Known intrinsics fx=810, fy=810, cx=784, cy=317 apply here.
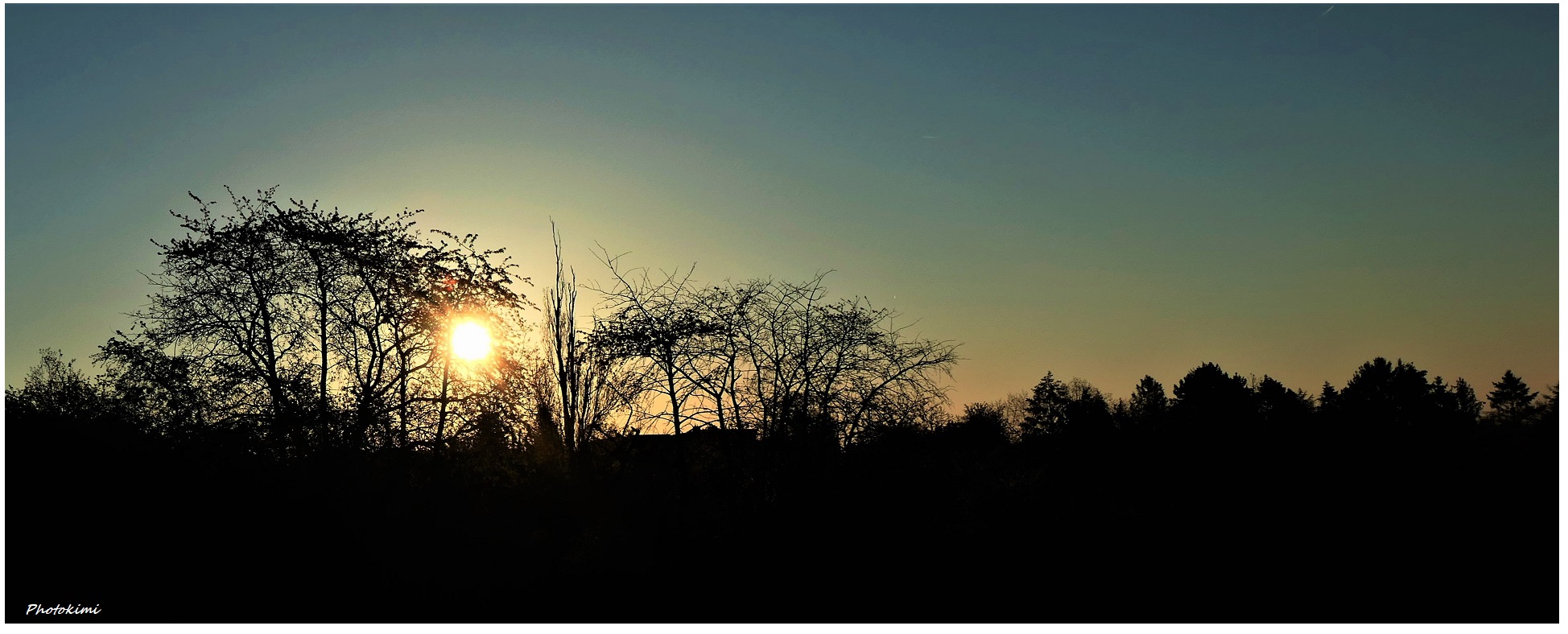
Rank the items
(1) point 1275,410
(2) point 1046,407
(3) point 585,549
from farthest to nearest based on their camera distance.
A: (2) point 1046,407
(1) point 1275,410
(3) point 585,549

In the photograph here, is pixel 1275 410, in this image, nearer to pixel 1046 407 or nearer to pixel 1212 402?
pixel 1212 402

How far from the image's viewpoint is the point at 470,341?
60.2 ft

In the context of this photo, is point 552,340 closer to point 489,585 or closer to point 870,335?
point 489,585

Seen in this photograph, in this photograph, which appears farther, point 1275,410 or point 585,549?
A: point 1275,410

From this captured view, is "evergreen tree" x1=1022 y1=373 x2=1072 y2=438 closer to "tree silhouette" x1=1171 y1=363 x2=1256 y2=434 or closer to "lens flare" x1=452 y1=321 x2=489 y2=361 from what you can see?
"tree silhouette" x1=1171 y1=363 x2=1256 y2=434

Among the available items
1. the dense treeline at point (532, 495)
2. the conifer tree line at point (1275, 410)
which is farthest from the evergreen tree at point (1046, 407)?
the dense treeline at point (532, 495)

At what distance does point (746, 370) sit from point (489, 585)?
4.87 m

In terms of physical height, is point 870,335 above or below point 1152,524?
above

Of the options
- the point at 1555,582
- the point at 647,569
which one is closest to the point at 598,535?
the point at 647,569

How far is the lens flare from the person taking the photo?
18078mm

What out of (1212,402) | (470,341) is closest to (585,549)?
(470,341)

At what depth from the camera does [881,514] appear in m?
12.0

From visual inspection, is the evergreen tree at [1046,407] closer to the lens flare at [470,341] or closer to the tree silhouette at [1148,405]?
the tree silhouette at [1148,405]

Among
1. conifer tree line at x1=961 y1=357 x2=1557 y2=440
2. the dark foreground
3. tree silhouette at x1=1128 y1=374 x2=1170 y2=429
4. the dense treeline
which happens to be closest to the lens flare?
the dense treeline
